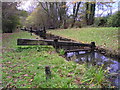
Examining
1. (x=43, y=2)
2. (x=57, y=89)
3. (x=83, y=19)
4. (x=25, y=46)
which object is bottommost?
(x=57, y=89)

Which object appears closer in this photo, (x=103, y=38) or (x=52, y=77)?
(x=52, y=77)

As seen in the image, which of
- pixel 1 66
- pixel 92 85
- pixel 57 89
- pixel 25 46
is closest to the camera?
pixel 57 89

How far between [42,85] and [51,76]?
0.41 meters

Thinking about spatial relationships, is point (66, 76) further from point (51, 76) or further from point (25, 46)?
point (25, 46)

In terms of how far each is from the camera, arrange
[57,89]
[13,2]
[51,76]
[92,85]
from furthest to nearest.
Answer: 1. [13,2]
2. [51,76]
3. [92,85]
4. [57,89]

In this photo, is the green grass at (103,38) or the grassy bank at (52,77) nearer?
the grassy bank at (52,77)

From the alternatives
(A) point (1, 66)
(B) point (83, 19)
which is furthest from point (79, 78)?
(B) point (83, 19)

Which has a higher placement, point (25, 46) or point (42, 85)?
point (25, 46)

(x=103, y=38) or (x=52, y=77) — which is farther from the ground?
(x=103, y=38)

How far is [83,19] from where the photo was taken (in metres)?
24.3

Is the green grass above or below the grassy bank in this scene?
above

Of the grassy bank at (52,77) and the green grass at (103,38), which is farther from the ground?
the green grass at (103,38)

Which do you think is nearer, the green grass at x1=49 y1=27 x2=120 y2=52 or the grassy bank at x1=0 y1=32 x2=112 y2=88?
the grassy bank at x1=0 y1=32 x2=112 y2=88

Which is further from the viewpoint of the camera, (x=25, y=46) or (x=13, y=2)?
(x=13, y=2)
